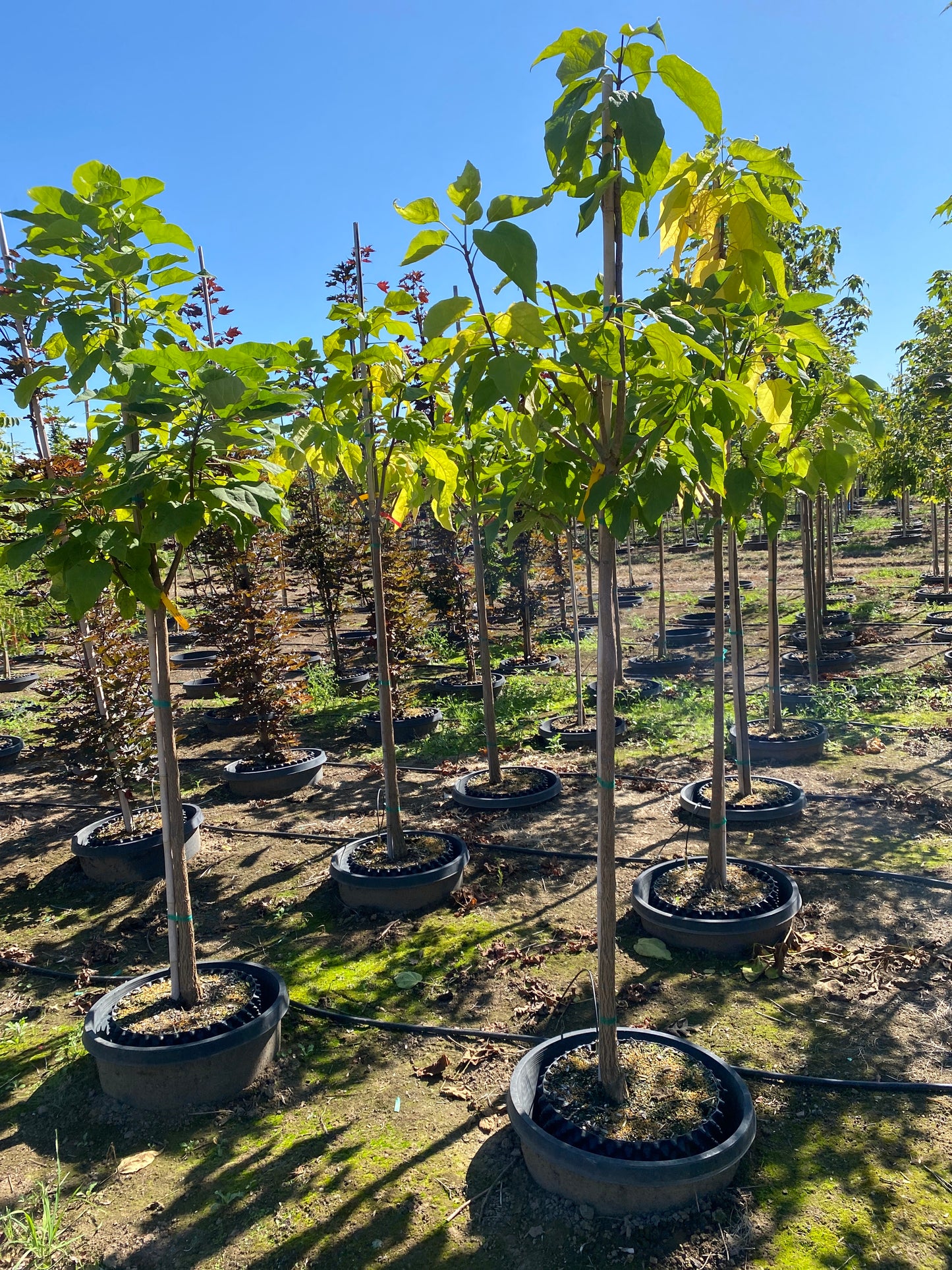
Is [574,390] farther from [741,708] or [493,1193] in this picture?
[741,708]

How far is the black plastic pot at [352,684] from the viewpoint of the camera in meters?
9.70

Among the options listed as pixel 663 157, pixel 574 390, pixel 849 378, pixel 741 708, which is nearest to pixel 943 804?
pixel 741 708

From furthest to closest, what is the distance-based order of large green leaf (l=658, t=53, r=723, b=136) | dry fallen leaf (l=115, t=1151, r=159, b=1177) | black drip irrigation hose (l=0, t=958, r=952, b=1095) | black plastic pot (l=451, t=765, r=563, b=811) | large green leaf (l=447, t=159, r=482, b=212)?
black plastic pot (l=451, t=765, r=563, b=811) < black drip irrigation hose (l=0, t=958, r=952, b=1095) < dry fallen leaf (l=115, t=1151, r=159, b=1177) < large green leaf (l=447, t=159, r=482, b=212) < large green leaf (l=658, t=53, r=723, b=136)

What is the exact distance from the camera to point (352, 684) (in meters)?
9.88

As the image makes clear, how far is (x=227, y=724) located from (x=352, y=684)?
77.7 inches

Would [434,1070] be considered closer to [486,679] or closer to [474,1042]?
[474,1042]

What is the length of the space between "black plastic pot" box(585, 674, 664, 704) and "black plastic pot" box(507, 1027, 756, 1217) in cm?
576

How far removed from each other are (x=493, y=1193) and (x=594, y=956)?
4.66ft

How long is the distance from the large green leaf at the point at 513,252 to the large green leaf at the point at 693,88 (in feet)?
1.64

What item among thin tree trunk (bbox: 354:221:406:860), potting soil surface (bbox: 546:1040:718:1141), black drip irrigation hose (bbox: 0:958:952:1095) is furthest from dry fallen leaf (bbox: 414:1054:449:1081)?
thin tree trunk (bbox: 354:221:406:860)

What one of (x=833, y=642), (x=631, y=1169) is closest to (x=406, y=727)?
(x=631, y=1169)

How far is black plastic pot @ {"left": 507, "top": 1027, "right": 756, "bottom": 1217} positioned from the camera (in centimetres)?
208

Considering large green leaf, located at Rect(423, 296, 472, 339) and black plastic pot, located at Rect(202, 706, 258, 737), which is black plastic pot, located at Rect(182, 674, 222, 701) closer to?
black plastic pot, located at Rect(202, 706, 258, 737)

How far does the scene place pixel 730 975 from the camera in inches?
131
